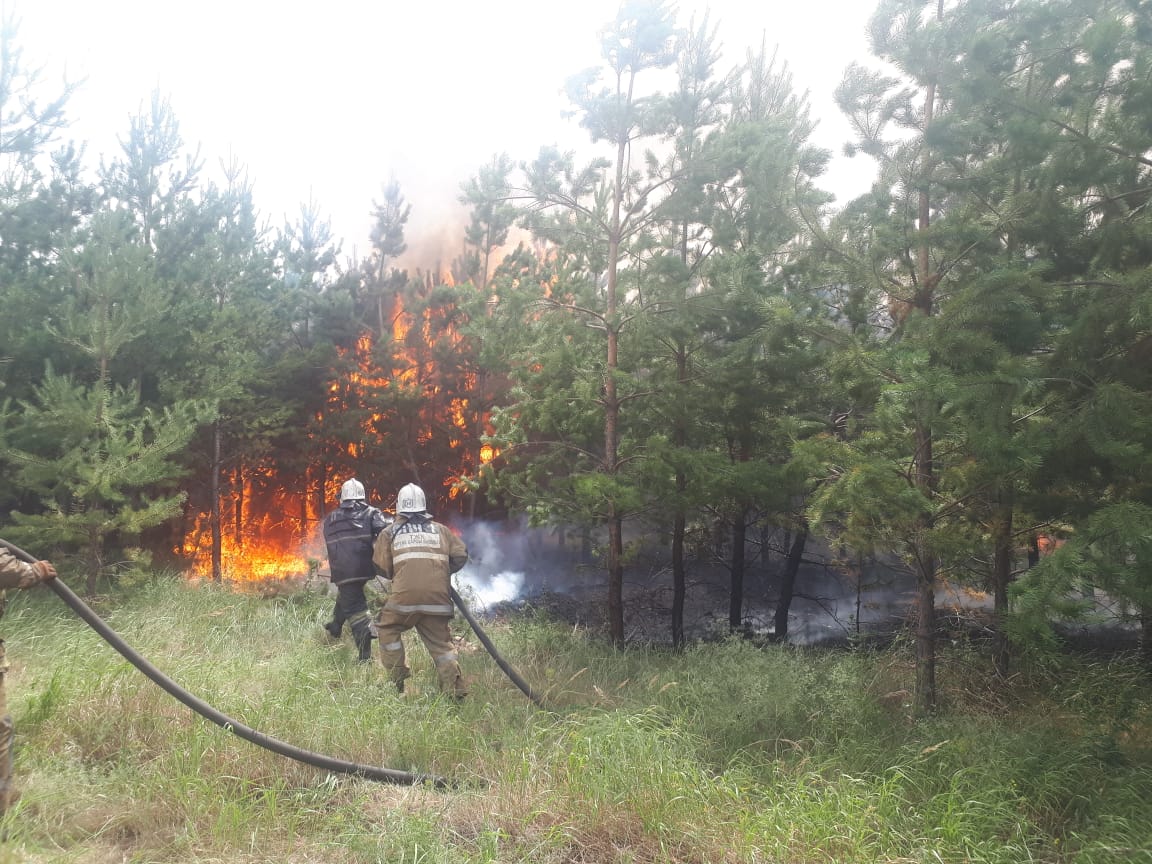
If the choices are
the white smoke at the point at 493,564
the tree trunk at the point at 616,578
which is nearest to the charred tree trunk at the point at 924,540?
the tree trunk at the point at 616,578

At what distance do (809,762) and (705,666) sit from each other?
2578mm

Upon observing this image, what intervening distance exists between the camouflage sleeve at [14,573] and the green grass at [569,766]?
106 centimetres

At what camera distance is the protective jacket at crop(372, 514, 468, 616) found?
6.10 meters

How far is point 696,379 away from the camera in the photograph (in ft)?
30.4

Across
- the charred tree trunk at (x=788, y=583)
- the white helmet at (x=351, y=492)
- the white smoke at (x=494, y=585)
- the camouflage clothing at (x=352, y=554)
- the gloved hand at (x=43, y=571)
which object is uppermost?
the white helmet at (x=351, y=492)

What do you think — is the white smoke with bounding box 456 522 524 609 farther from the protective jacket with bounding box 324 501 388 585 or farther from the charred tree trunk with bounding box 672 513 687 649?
the protective jacket with bounding box 324 501 388 585

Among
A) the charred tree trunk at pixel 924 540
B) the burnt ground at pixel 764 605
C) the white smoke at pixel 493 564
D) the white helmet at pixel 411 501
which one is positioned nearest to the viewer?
the charred tree trunk at pixel 924 540

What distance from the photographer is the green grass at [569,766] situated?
133 inches

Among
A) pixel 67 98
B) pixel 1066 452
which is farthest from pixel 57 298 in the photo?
pixel 1066 452

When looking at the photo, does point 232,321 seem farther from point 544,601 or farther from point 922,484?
point 922,484

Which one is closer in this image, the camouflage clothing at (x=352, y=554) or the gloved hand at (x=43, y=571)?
the gloved hand at (x=43, y=571)

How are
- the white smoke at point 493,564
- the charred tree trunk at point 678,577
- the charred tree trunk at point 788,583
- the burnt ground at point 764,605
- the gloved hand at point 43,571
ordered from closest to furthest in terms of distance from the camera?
the gloved hand at point 43,571, the charred tree trunk at point 678,577, the burnt ground at point 764,605, the charred tree trunk at point 788,583, the white smoke at point 493,564

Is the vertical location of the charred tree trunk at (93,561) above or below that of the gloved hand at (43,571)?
below

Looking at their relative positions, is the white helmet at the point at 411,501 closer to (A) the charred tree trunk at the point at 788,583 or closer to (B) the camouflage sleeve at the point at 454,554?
(B) the camouflage sleeve at the point at 454,554
